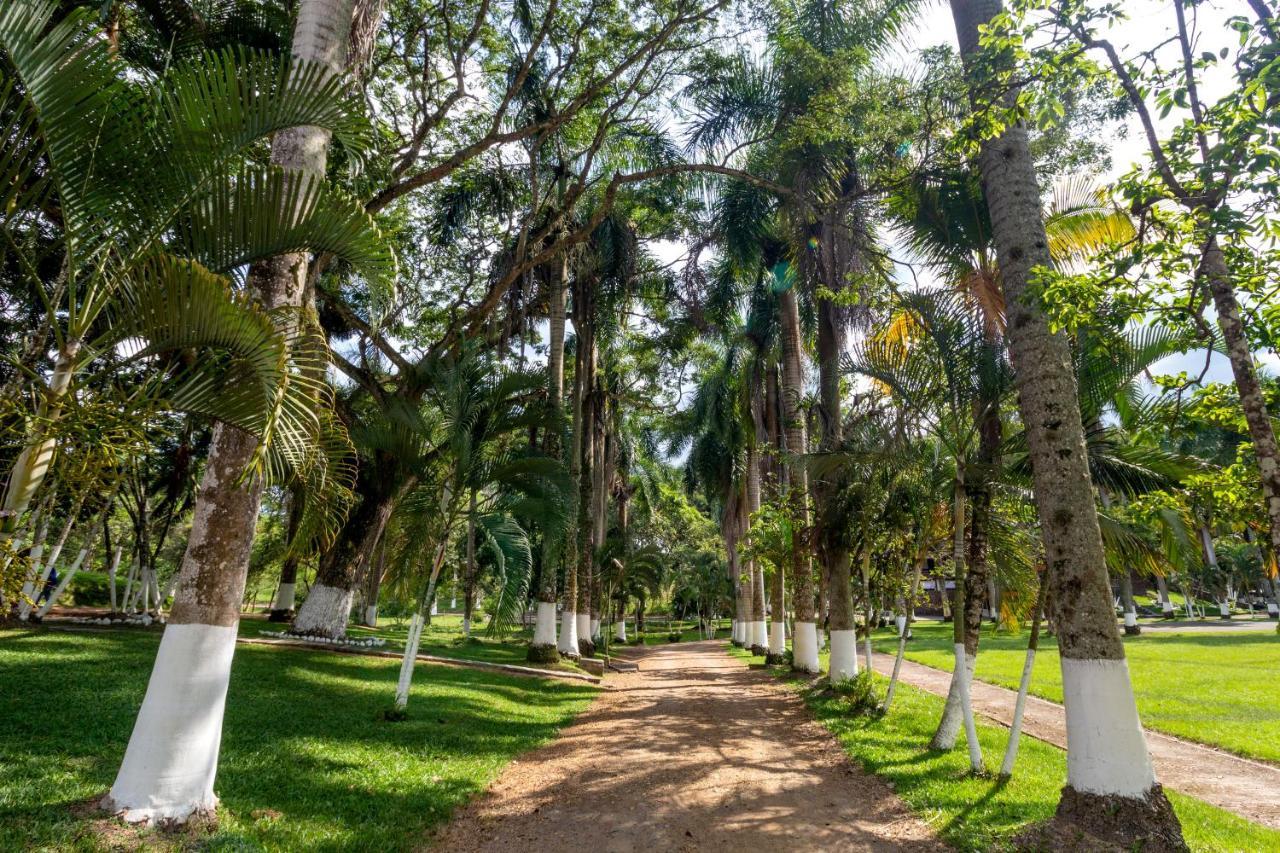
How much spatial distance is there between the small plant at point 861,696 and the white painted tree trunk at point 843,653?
79 centimetres

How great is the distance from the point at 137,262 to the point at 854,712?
1099 centimetres

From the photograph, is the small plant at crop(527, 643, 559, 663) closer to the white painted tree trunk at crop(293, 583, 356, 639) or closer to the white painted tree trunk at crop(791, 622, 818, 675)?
the white painted tree trunk at crop(293, 583, 356, 639)

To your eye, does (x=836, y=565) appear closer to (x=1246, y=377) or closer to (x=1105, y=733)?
(x=1105, y=733)

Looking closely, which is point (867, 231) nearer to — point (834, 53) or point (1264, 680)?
point (834, 53)

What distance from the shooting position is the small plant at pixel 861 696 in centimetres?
1057

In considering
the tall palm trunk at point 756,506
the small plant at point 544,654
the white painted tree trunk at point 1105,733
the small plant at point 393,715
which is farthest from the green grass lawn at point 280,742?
the tall palm trunk at point 756,506

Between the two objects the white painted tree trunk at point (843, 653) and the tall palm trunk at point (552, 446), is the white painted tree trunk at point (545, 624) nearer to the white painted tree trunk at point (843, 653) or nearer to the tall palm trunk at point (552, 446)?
the tall palm trunk at point (552, 446)

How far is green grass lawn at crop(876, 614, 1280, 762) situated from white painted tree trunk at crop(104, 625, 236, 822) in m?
8.92

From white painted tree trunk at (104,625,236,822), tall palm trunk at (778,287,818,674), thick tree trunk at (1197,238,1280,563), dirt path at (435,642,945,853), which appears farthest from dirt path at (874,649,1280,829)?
white painted tree trunk at (104,625,236,822)

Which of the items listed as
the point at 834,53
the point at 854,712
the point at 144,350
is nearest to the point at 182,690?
the point at 144,350

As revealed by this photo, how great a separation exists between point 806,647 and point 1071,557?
37.5ft

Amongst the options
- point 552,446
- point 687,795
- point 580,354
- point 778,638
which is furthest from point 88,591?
point 687,795

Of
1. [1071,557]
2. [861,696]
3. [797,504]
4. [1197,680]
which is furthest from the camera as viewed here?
[1197,680]

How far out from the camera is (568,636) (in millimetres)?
17797
